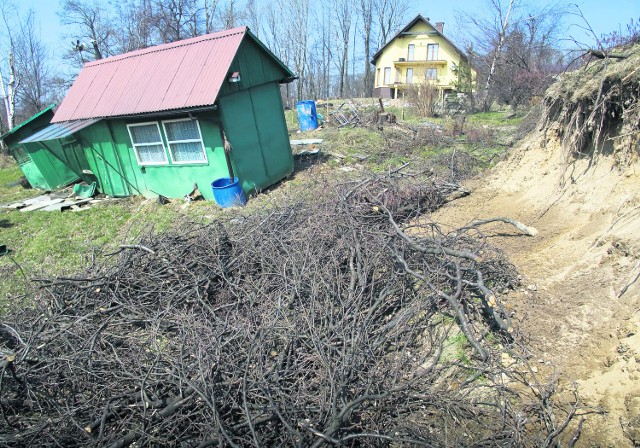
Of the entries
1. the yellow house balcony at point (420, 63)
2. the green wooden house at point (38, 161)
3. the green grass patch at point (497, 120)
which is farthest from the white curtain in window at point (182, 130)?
the yellow house balcony at point (420, 63)

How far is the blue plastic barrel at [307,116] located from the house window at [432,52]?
20.4 m

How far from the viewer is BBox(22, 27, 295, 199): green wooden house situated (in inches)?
373

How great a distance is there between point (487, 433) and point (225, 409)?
215cm

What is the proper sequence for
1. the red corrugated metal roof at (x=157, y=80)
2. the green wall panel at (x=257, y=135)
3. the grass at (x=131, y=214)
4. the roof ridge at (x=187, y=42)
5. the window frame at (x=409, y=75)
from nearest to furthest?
1. the grass at (x=131, y=214)
2. the red corrugated metal roof at (x=157, y=80)
3. the roof ridge at (x=187, y=42)
4. the green wall panel at (x=257, y=135)
5. the window frame at (x=409, y=75)

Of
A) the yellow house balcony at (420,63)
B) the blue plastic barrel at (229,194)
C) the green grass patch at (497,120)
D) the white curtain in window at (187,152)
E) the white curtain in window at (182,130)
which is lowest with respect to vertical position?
the green grass patch at (497,120)

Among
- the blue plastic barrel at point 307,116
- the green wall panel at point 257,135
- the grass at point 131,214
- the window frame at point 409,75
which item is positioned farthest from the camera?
the window frame at point 409,75

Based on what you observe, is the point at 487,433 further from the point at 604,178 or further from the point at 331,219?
the point at 604,178

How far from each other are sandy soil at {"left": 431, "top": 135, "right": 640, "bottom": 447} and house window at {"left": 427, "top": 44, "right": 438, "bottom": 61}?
30294 mm

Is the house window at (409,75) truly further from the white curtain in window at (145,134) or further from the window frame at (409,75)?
the white curtain in window at (145,134)

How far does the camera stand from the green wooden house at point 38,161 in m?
13.7

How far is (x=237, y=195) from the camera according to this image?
9.65 m

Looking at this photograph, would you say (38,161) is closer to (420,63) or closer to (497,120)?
(497,120)

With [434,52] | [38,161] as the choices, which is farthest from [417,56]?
[38,161]

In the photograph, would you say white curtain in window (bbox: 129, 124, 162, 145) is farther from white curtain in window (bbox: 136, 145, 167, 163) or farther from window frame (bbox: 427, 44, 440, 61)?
window frame (bbox: 427, 44, 440, 61)
